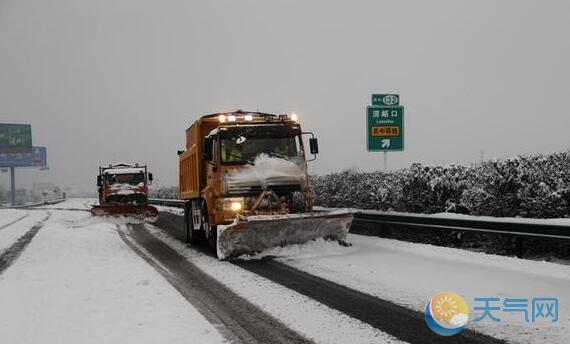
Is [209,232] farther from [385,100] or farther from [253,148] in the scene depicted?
[385,100]

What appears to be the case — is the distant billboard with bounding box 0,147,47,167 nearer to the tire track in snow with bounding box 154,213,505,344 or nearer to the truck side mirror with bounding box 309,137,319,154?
the truck side mirror with bounding box 309,137,319,154

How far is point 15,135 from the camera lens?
3570 inches

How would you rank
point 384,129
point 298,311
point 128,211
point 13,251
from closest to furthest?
point 298,311 → point 13,251 → point 384,129 → point 128,211

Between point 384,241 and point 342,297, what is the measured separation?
549 cm

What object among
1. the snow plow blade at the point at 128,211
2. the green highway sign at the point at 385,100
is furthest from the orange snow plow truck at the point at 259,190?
the snow plow blade at the point at 128,211

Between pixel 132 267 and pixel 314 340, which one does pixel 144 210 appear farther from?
pixel 314 340

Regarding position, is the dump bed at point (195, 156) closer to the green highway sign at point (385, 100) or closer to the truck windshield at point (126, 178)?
Result: the green highway sign at point (385, 100)

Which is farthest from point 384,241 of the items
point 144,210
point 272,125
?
point 144,210

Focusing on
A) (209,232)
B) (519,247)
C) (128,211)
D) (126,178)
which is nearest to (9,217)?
(126,178)

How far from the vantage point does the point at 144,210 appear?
71.2ft

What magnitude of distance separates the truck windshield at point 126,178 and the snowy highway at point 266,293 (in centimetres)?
1269

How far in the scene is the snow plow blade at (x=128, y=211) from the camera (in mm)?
21641

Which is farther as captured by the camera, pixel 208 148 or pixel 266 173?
pixel 208 148

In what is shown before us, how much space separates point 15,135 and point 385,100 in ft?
293
